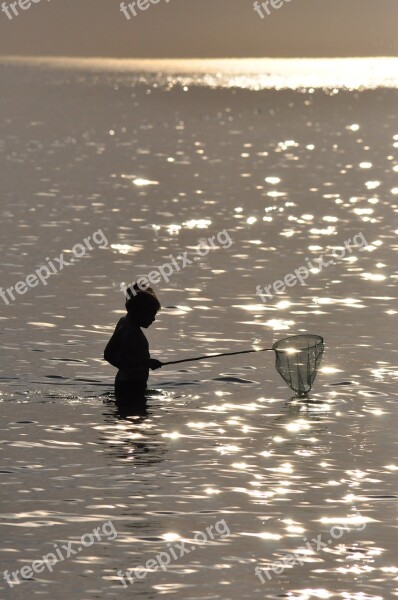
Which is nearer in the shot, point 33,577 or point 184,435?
point 33,577

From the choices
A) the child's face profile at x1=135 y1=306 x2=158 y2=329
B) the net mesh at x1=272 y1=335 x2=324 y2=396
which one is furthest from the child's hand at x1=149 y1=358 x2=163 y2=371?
the net mesh at x1=272 y1=335 x2=324 y2=396

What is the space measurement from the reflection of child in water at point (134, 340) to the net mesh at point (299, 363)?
1855 mm

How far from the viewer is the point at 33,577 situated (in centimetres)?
1656

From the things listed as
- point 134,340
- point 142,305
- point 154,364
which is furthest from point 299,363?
point 142,305

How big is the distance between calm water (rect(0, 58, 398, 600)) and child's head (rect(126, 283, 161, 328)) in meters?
1.33

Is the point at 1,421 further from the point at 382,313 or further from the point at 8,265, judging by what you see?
the point at 8,265

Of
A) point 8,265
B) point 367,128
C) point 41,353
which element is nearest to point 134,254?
point 8,265

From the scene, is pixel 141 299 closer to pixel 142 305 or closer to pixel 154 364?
pixel 142 305

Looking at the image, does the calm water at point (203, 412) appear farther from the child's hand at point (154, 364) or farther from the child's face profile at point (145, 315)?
the child's face profile at point (145, 315)

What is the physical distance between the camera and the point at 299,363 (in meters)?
24.0

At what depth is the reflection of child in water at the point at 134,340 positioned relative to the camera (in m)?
22.7

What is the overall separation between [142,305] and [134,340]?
529 mm

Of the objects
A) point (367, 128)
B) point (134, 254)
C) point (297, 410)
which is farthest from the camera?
point (367, 128)

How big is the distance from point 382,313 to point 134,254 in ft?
36.3
